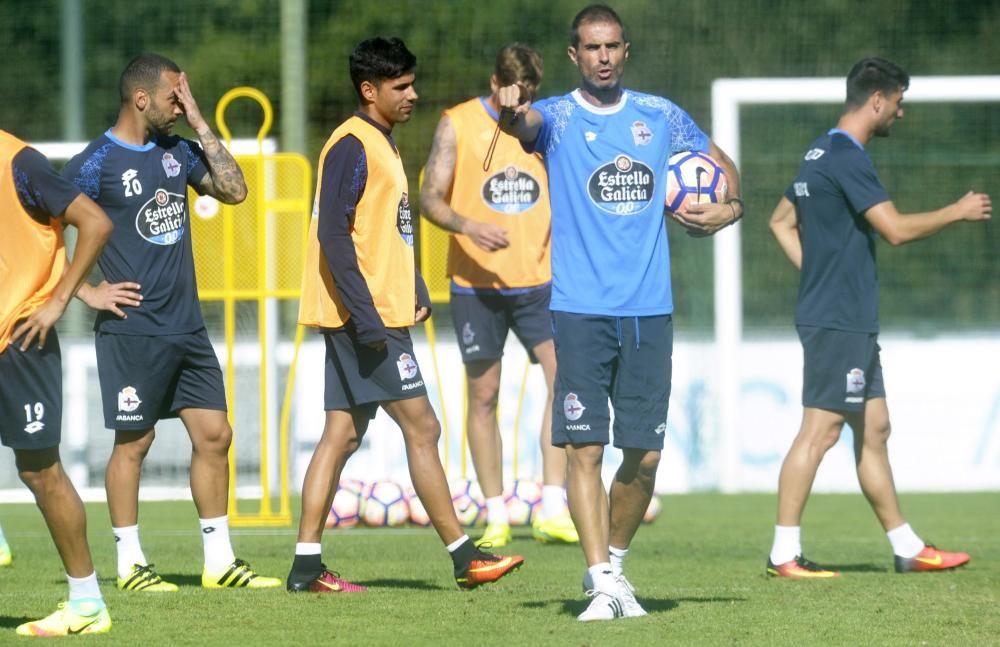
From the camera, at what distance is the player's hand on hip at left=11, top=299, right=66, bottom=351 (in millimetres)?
5723

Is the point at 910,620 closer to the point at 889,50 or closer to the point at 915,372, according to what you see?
the point at 915,372

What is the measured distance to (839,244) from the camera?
8070mm

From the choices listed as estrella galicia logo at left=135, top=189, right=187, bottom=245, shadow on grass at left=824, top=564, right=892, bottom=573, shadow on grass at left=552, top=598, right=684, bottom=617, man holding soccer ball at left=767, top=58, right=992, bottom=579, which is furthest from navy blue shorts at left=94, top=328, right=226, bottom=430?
shadow on grass at left=824, top=564, right=892, bottom=573

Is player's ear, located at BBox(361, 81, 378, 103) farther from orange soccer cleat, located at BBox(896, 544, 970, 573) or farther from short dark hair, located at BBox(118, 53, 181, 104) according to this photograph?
orange soccer cleat, located at BBox(896, 544, 970, 573)

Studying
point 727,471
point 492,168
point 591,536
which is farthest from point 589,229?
point 727,471

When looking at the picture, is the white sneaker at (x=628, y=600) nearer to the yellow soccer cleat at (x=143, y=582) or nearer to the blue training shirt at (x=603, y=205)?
the blue training shirt at (x=603, y=205)

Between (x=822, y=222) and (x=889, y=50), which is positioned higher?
(x=889, y=50)

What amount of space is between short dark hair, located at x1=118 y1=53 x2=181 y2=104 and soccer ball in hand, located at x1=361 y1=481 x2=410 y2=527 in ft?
12.6

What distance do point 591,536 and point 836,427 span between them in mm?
2191

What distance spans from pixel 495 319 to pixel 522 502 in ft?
4.55

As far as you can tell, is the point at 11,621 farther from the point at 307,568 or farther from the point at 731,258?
the point at 731,258

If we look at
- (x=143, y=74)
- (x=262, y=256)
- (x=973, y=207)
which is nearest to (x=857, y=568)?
(x=973, y=207)

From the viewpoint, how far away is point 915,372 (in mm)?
13711

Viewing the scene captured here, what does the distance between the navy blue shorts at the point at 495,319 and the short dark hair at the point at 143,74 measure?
8.70ft
